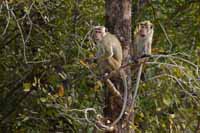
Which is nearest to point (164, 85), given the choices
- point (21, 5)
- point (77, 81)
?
point (77, 81)

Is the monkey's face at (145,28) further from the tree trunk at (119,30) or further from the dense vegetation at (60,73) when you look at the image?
the tree trunk at (119,30)

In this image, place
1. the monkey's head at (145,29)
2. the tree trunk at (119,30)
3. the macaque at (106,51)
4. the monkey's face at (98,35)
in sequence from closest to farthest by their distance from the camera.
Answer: the tree trunk at (119,30), the macaque at (106,51), the monkey's face at (98,35), the monkey's head at (145,29)

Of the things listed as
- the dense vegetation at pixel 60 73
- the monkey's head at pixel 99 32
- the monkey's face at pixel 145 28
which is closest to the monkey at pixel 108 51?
the monkey's head at pixel 99 32

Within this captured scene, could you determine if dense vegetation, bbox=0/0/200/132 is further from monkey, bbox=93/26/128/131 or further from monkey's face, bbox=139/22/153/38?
monkey, bbox=93/26/128/131

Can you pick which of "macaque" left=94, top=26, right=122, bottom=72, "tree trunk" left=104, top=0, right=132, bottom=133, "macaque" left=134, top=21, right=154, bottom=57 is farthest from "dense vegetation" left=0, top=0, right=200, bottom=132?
"tree trunk" left=104, top=0, right=132, bottom=133

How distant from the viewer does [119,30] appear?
5.04 metres

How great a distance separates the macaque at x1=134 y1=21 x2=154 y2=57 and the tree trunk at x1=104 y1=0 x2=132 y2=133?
2.09 feet

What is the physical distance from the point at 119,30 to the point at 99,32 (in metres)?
0.27

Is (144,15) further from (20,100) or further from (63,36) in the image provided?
(20,100)

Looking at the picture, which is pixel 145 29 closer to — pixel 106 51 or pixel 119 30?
pixel 106 51

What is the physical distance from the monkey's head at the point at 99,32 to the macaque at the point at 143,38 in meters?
0.53

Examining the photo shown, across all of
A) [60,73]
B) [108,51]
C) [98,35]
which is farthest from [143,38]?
[60,73]

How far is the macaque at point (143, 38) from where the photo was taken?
5715 mm

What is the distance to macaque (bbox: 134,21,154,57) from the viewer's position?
18.7 feet
